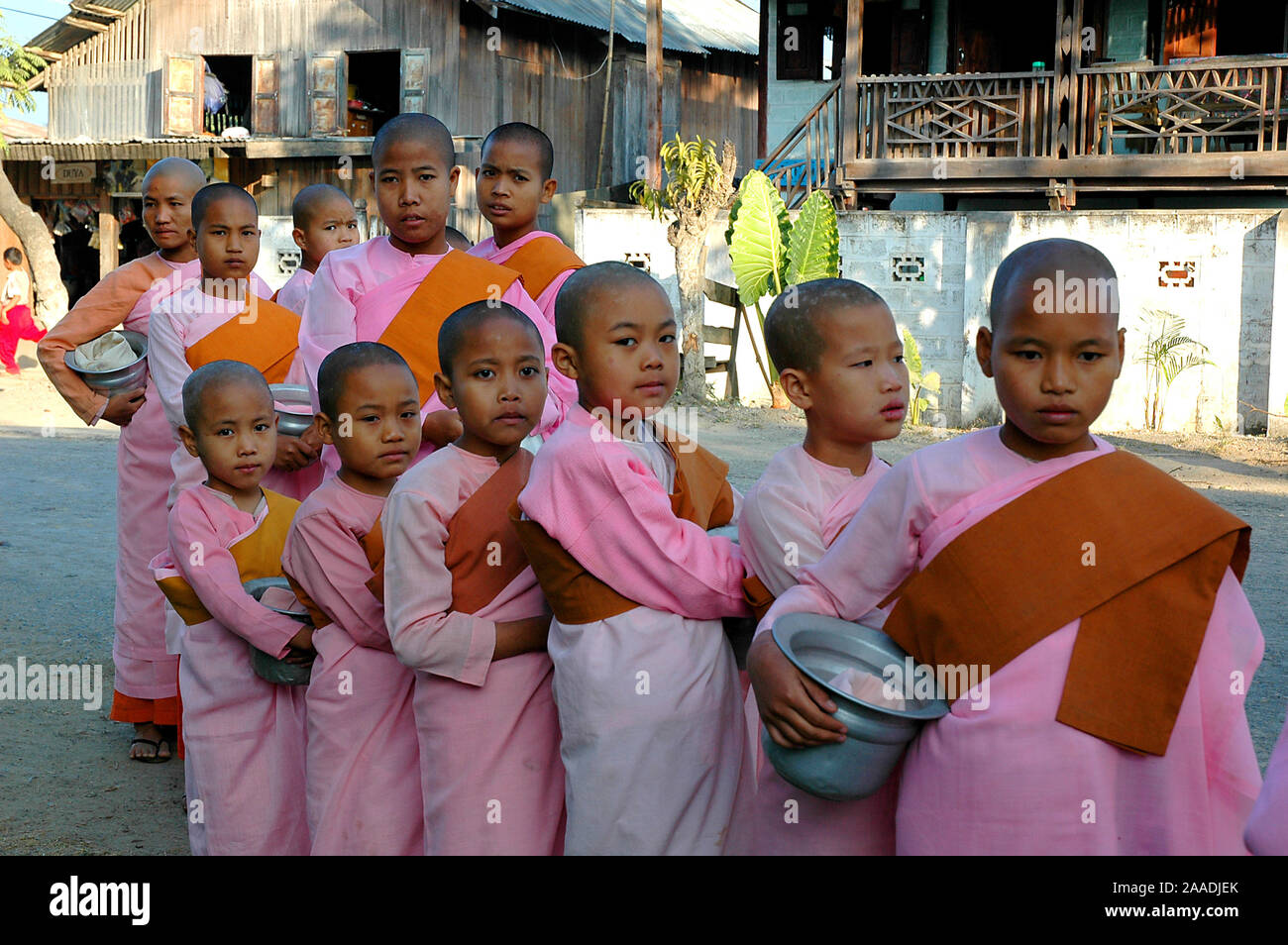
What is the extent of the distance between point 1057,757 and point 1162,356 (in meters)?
10.6

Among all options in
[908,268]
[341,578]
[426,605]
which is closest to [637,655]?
[426,605]

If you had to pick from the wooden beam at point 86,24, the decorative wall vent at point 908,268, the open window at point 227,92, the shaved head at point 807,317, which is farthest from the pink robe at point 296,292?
the wooden beam at point 86,24

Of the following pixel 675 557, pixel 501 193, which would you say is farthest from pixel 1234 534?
pixel 501 193

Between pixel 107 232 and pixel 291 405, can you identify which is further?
pixel 107 232

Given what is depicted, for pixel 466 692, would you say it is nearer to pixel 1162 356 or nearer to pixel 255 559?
pixel 255 559

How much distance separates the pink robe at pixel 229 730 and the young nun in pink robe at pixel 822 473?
1.49m

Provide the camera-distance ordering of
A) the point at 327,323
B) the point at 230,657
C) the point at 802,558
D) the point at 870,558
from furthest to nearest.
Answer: the point at 327,323
the point at 230,657
the point at 802,558
the point at 870,558

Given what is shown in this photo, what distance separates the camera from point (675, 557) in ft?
8.02

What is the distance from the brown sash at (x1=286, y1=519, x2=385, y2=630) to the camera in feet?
9.38

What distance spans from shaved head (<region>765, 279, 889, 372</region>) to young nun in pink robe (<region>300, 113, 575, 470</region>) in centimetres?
103

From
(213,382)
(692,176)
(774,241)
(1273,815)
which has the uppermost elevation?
(692,176)

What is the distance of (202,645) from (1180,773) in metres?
2.49

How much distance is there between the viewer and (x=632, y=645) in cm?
249
